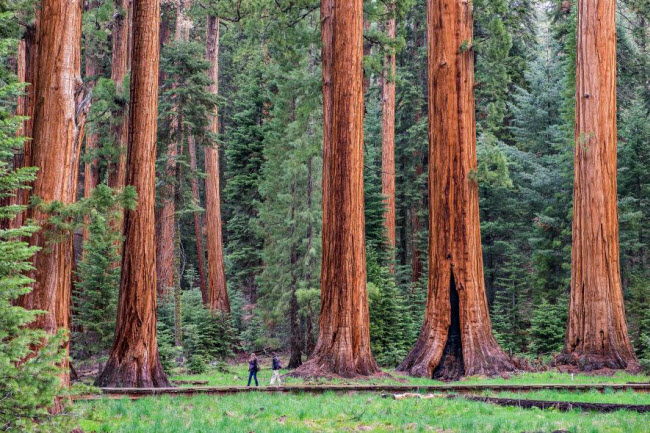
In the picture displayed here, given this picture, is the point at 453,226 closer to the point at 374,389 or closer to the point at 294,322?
the point at 374,389

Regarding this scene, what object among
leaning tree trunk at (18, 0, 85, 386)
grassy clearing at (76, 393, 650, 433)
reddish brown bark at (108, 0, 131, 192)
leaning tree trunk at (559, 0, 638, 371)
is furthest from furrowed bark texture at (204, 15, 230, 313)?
leaning tree trunk at (18, 0, 85, 386)

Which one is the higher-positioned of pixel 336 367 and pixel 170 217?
pixel 170 217

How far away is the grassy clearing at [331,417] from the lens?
7866mm

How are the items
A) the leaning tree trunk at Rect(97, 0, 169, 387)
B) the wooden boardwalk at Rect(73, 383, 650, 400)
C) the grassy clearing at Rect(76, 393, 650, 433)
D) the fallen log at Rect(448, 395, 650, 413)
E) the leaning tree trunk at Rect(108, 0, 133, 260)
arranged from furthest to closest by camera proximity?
the leaning tree trunk at Rect(108, 0, 133, 260) < the leaning tree trunk at Rect(97, 0, 169, 387) < the wooden boardwalk at Rect(73, 383, 650, 400) < the fallen log at Rect(448, 395, 650, 413) < the grassy clearing at Rect(76, 393, 650, 433)

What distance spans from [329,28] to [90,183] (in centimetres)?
A: 1621

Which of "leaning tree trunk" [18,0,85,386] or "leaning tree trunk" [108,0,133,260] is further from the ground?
"leaning tree trunk" [108,0,133,260]

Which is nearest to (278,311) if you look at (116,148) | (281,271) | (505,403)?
(281,271)

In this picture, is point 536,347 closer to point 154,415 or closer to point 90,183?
point 154,415

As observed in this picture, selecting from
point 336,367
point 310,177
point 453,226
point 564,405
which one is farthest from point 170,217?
point 564,405

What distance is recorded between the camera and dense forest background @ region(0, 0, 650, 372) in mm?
19280

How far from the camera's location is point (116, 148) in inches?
932

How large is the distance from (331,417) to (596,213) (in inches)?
432

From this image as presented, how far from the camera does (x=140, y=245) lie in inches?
545

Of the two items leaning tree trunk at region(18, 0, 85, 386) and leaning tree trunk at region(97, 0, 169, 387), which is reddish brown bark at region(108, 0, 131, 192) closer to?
leaning tree trunk at region(97, 0, 169, 387)
